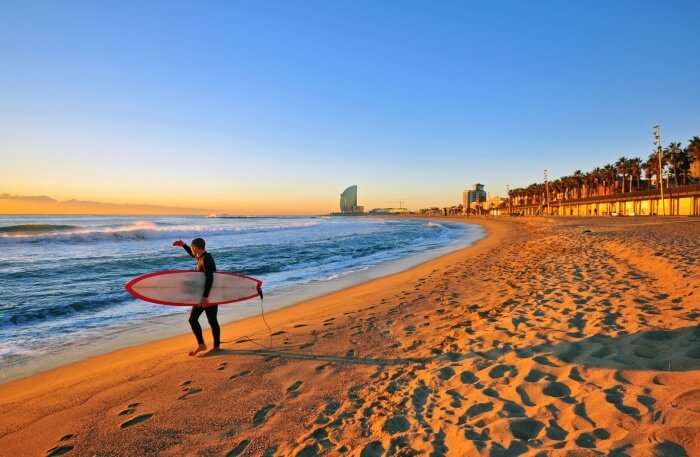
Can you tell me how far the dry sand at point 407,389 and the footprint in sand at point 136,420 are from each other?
0.06 feet

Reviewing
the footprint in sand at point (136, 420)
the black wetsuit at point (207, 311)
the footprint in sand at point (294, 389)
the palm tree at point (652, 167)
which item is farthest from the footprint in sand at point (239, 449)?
the palm tree at point (652, 167)

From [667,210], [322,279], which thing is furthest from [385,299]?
[667,210]

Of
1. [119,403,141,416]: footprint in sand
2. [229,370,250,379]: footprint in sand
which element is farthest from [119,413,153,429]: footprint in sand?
[229,370,250,379]: footprint in sand

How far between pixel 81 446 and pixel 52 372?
9.82 feet

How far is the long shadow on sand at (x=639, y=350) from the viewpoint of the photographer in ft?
13.7

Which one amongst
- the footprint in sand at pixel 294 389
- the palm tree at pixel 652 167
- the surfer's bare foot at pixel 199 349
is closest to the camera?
the footprint in sand at pixel 294 389

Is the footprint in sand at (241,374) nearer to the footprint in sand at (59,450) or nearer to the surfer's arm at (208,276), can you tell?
the surfer's arm at (208,276)

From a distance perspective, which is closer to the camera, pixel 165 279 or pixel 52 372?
pixel 52 372

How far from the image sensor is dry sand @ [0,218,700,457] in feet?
10.8

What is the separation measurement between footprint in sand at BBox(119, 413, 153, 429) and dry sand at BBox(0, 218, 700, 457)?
18 millimetres

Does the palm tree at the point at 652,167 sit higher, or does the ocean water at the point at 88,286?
the palm tree at the point at 652,167

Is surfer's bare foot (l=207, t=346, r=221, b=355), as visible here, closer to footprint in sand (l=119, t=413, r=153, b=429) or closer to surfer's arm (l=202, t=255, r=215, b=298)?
surfer's arm (l=202, t=255, r=215, b=298)

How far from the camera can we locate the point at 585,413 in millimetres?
3445

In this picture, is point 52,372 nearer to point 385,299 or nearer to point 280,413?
point 280,413
